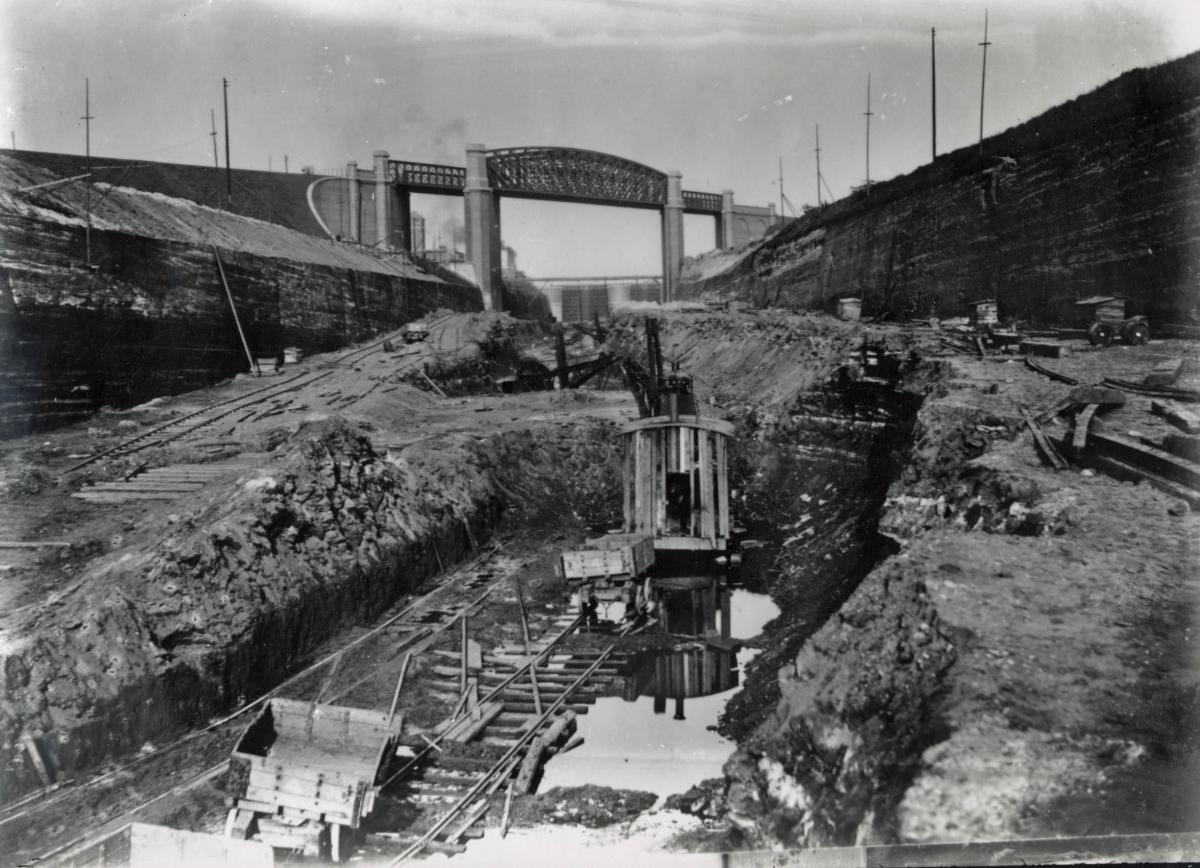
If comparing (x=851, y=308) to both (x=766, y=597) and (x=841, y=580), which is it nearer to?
(x=766, y=597)

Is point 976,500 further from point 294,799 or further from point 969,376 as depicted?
point 294,799

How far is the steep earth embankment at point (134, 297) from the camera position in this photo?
43.1 ft

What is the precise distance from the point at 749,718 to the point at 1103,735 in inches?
178

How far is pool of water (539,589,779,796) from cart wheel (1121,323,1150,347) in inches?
423

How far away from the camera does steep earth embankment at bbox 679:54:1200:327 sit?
13.7 meters

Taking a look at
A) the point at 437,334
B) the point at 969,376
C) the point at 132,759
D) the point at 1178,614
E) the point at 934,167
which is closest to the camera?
the point at 1178,614

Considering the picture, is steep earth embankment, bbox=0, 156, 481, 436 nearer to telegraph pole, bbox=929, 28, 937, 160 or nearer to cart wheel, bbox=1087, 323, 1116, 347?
telegraph pole, bbox=929, 28, 937, 160

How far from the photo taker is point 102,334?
48.8ft

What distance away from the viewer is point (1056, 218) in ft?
55.0

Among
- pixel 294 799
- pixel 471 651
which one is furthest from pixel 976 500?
pixel 294 799

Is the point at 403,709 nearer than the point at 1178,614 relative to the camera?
No

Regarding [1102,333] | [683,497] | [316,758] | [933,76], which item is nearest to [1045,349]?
[1102,333]

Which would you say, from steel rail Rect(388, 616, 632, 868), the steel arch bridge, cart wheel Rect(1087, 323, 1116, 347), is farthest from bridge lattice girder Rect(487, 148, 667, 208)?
steel rail Rect(388, 616, 632, 868)

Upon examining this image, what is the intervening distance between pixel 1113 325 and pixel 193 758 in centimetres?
1668
